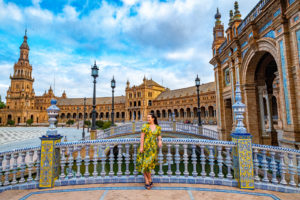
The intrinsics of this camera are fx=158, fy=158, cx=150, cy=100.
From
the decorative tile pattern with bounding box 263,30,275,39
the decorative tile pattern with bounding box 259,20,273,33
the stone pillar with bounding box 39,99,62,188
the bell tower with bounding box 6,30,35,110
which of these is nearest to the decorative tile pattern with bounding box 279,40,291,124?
the decorative tile pattern with bounding box 263,30,275,39

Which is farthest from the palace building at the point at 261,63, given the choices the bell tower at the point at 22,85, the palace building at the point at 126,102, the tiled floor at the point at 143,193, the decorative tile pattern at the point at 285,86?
the bell tower at the point at 22,85

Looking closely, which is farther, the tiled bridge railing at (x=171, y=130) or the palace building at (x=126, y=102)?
the palace building at (x=126, y=102)

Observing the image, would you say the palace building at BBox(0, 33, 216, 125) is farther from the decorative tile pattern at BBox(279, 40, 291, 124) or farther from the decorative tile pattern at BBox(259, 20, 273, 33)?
the decorative tile pattern at BBox(279, 40, 291, 124)

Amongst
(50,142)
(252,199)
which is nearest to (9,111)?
(50,142)

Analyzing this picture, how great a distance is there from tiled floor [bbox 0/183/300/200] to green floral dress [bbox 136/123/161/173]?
1.64 ft

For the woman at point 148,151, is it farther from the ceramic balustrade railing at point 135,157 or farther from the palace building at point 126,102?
the palace building at point 126,102

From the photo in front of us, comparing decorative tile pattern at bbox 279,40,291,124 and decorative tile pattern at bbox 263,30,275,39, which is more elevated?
decorative tile pattern at bbox 263,30,275,39

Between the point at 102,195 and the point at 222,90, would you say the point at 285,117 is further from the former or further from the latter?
the point at 102,195

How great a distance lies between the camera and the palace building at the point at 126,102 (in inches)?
1661

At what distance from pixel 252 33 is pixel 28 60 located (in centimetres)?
8025

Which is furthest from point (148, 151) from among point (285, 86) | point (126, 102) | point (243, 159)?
point (126, 102)

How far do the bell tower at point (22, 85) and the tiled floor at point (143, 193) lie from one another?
69.4 m

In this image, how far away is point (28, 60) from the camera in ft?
212

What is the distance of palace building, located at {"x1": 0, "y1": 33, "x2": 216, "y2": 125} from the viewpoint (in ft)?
138
